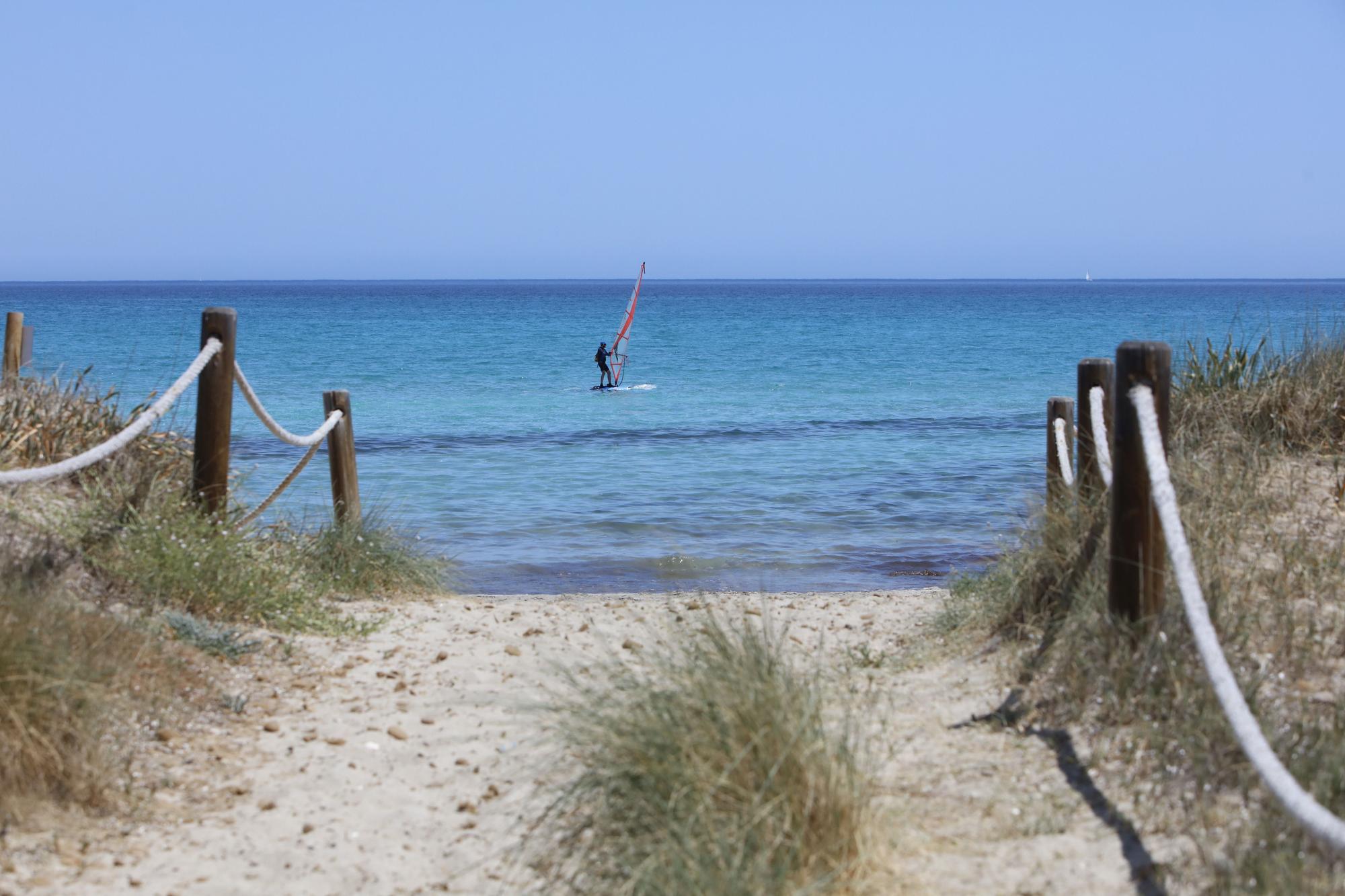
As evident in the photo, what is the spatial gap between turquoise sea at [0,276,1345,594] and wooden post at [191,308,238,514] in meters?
1.17

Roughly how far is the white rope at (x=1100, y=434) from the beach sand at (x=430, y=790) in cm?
95

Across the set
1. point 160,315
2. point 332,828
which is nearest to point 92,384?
point 332,828

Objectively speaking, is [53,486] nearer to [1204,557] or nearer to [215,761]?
[215,761]

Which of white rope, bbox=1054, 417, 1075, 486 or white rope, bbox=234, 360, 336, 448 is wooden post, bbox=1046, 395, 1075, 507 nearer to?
white rope, bbox=1054, 417, 1075, 486

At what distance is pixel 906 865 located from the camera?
3525 mm

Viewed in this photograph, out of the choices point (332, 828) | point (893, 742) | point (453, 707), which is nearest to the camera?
point (332, 828)


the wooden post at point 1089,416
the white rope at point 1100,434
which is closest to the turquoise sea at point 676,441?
the wooden post at point 1089,416

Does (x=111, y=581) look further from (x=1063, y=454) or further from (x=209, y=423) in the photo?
(x=1063, y=454)

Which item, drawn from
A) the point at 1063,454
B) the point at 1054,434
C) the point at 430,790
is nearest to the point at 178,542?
the point at 430,790

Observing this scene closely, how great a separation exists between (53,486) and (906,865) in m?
5.36

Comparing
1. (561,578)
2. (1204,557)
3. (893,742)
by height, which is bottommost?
(561,578)

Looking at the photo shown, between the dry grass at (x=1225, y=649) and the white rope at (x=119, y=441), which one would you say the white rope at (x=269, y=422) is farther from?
the dry grass at (x=1225, y=649)

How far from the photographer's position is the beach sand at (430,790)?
3.70m

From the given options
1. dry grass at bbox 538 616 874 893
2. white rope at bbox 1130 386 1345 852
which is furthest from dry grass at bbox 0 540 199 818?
white rope at bbox 1130 386 1345 852
